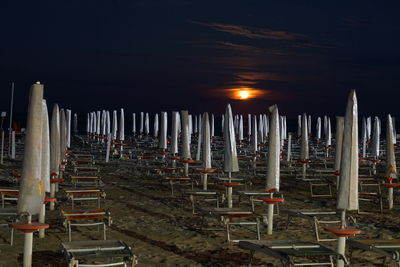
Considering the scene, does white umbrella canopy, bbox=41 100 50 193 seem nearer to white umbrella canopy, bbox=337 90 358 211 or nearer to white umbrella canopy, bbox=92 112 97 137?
white umbrella canopy, bbox=337 90 358 211

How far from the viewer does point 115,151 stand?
79.9 feet

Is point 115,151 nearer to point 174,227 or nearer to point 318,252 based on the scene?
point 174,227

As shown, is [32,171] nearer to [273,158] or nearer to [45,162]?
[45,162]

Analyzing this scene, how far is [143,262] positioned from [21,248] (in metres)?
1.75

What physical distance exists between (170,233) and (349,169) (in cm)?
353

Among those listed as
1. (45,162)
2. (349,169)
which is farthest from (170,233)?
(349,169)

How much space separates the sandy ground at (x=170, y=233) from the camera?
23.8 feet

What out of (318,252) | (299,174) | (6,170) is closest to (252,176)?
(299,174)

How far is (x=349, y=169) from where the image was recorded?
252 inches

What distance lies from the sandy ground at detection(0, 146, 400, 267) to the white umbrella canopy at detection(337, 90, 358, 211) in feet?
3.97

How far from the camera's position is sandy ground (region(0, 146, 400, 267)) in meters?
7.24

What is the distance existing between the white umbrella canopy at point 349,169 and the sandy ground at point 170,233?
47.6 inches

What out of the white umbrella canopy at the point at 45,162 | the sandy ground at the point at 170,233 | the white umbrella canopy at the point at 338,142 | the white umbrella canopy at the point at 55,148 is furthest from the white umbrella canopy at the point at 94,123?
the white umbrella canopy at the point at 45,162

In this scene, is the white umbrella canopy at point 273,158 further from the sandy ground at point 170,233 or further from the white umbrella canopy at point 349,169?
the white umbrella canopy at point 349,169
